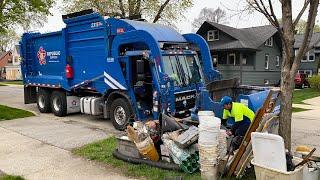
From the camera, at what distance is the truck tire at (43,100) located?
1455 cm

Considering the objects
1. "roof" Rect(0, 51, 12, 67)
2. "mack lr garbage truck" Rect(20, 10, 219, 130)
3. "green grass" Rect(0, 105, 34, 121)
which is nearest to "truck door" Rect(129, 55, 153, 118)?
"mack lr garbage truck" Rect(20, 10, 219, 130)

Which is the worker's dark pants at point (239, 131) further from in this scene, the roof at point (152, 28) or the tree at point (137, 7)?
the tree at point (137, 7)

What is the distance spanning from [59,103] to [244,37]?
79.4ft

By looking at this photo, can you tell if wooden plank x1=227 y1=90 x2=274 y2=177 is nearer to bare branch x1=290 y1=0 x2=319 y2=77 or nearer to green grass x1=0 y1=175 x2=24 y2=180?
bare branch x1=290 y1=0 x2=319 y2=77

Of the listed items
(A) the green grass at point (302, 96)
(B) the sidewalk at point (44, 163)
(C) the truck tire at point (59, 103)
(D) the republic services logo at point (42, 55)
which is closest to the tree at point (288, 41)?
(B) the sidewalk at point (44, 163)

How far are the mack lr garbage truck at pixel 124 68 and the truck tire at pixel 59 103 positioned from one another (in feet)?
0.11

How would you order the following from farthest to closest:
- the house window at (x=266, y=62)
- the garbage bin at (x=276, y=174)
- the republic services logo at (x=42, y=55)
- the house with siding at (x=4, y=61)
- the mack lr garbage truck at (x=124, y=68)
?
the house with siding at (x=4, y=61) → the house window at (x=266, y=62) → the republic services logo at (x=42, y=55) → the mack lr garbage truck at (x=124, y=68) → the garbage bin at (x=276, y=174)

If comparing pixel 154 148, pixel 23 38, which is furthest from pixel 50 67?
pixel 154 148

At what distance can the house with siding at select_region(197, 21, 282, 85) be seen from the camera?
33312 mm

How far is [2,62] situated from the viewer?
72.8 m

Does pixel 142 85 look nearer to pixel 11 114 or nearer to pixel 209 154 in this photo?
pixel 209 154

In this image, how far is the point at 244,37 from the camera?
114 ft

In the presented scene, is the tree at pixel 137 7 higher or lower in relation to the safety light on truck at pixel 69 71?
higher

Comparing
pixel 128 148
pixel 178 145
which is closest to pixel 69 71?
pixel 128 148
